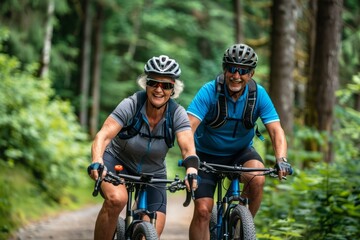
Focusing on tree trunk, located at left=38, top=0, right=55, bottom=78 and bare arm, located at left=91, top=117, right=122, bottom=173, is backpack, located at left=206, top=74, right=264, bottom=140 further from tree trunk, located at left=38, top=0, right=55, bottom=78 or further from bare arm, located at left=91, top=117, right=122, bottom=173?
tree trunk, located at left=38, top=0, right=55, bottom=78

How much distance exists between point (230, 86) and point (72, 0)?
23388mm

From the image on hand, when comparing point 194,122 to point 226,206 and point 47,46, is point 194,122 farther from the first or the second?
point 47,46

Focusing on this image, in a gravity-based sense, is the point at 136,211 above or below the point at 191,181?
below

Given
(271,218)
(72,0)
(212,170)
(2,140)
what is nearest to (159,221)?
(212,170)

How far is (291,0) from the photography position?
1370 cm

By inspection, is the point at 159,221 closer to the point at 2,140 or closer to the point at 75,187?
the point at 2,140

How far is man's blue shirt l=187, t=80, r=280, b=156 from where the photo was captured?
6965 mm

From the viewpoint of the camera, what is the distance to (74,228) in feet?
41.1

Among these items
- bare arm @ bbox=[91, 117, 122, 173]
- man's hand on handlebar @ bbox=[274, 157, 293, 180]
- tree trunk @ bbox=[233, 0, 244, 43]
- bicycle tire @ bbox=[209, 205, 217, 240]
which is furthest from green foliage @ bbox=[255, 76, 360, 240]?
tree trunk @ bbox=[233, 0, 244, 43]

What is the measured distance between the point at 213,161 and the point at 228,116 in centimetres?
64

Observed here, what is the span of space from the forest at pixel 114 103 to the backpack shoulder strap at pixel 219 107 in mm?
1551

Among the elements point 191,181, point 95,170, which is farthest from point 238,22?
point 95,170

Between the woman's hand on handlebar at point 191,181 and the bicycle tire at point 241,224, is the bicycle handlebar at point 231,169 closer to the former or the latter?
the bicycle tire at point 241,224

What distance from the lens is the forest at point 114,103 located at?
9914 millimetres
